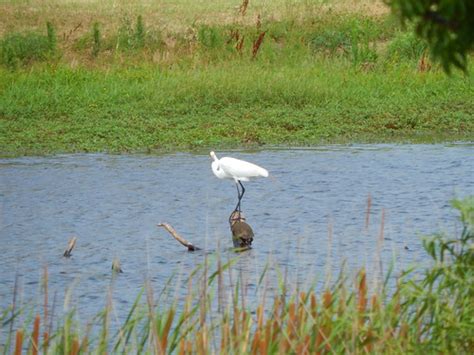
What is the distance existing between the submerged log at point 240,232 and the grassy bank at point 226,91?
5.00 metres

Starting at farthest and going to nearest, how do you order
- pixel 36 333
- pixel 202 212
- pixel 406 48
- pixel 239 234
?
pixel 406 48, pixel 202 212, pixel 239 234, pixel 36 333

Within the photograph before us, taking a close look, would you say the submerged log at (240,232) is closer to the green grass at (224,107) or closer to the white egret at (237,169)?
the white egret at (237,169)

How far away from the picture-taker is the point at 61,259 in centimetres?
923

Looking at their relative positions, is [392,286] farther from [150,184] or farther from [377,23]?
[377,23]

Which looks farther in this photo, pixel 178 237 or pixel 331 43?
pixel 331 43

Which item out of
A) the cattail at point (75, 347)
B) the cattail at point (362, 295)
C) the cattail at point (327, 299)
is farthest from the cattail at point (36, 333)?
the cattail at point (362, 295)

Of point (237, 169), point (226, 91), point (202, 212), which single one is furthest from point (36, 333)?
point (226, 91)

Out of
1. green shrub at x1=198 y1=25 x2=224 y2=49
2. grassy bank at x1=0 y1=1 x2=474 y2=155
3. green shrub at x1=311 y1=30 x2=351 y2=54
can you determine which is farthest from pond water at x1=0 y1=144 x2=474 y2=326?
green shrub at x1=311 y1=30 x2=351 y2=54

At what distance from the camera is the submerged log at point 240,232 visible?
905cm

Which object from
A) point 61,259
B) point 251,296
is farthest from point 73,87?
point 251,296

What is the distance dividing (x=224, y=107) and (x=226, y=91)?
0.31 meters

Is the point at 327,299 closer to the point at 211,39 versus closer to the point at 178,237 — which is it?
the point at 178,237

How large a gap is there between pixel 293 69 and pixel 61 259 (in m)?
8.62

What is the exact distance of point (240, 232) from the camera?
9.05 metres
